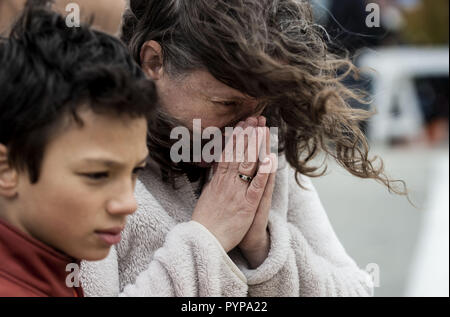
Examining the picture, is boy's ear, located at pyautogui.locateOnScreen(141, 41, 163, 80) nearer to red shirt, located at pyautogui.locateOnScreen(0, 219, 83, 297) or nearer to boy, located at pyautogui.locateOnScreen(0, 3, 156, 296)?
boy, located at pyautogui.locateOnScreen(0, 3, 156, 296)

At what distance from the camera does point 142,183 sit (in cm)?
193

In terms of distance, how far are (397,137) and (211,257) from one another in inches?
366

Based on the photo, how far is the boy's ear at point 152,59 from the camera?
1.95 m

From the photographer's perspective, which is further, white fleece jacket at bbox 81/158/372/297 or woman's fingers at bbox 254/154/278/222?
woman's fingers at bbox 254/154/278/222

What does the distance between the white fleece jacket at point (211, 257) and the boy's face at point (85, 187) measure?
0.84ft

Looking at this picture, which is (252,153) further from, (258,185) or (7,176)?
(7,176)

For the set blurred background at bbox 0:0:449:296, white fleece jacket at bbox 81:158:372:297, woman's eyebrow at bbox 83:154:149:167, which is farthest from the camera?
blurred background at bbox 0:0:449:296

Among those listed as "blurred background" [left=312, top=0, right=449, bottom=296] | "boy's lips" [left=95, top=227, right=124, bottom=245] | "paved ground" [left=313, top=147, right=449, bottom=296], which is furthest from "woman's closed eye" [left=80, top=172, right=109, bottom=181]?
"paved ground" [left=313, top=147, right=449, bottom=296]

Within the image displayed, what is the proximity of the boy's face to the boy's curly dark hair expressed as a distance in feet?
0.07

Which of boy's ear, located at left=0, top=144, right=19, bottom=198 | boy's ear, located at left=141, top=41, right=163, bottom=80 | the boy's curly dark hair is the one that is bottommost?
boy's ear, located at left=0, top=144, right=19, bottom=198

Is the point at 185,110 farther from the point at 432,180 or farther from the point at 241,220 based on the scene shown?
the point at 432,180

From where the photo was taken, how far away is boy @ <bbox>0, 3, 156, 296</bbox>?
4.49 feet

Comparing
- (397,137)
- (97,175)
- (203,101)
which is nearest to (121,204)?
(97,175)

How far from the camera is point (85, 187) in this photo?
4.54 ft
